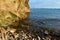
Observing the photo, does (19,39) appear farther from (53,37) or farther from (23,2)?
(23,2)

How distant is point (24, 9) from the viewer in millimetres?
60750

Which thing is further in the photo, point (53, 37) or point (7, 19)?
point (7, 19)

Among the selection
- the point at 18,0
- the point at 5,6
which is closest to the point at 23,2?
the point at 18,0

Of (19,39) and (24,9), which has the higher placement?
(19,39)

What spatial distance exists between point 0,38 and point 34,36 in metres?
5.64

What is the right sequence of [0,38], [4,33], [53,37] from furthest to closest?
[53,37], [4,33], [0,38]

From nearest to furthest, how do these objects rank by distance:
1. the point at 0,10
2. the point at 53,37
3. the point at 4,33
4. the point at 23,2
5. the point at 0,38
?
the point at 0,38 → the point at 4,33 → the point at 53,37 → the point at 0,10 → the point at 23,2

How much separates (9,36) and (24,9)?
31184 mm

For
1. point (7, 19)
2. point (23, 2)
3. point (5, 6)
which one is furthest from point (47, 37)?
point (23, 2)

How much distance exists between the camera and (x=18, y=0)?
52125 millimetres

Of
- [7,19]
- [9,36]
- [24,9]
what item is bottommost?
[24,9]

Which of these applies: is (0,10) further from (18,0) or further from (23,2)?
(23,2)

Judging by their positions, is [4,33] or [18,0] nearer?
[4,33]

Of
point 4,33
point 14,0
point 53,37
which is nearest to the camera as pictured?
point 4,33
